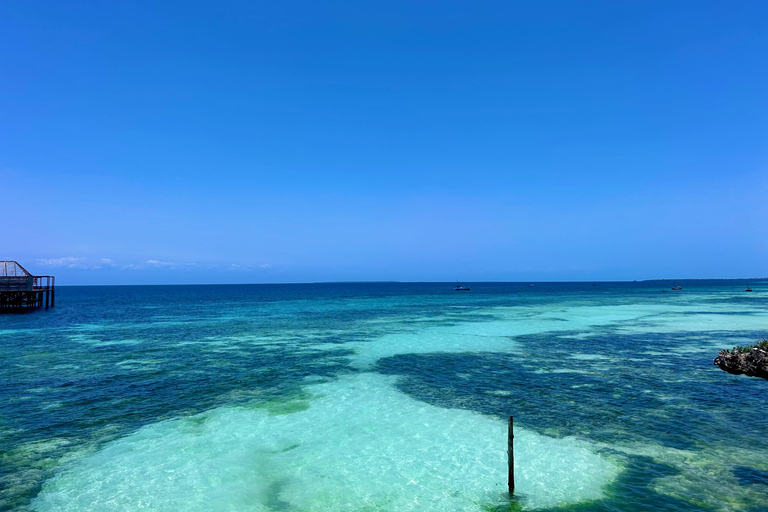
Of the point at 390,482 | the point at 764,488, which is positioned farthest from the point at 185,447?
the point at 764,488

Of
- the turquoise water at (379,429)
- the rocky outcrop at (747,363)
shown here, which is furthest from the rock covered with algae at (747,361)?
the turquoise water at (379,429)

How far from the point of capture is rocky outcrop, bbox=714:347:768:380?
25.9 meters

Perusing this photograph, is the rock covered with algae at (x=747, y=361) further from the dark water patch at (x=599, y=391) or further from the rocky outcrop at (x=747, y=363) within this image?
the dark water patch at (x=599, y=391)

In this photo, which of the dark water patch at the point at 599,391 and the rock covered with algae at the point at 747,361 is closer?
the dark water patch at the point at 599,391

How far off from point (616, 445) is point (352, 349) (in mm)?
24910

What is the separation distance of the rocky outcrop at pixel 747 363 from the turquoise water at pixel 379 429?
1172 millimetres

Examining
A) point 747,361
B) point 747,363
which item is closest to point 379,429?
point 747,363

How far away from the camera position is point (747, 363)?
87.5 feet

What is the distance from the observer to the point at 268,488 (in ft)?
44.9

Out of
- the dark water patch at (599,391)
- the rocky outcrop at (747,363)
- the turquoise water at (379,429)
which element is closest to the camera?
the turquoise water at (379,429)

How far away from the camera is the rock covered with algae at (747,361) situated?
1022 inches

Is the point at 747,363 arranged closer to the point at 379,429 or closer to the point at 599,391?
the point at 599,391

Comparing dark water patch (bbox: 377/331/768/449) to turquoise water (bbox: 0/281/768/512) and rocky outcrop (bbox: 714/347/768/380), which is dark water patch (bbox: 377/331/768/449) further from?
rocky outcrop (bbox: 714/347/768/380)

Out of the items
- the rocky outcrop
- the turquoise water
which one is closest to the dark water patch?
the turquoise water
